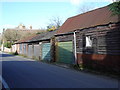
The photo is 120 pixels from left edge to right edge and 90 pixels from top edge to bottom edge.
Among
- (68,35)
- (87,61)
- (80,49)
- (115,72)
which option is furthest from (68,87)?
(68,35)

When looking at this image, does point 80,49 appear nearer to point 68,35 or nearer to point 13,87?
point 68,35

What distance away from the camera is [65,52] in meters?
19.1

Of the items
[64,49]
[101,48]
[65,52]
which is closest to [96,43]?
[101,48]

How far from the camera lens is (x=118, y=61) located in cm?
1203

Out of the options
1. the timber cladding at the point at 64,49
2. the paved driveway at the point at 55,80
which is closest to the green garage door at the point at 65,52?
the timber cladding at the point at 64,49

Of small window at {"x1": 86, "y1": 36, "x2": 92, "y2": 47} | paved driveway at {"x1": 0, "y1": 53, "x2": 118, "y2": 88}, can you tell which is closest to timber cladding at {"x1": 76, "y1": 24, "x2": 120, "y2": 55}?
small window at {"x1": 86, "y1": 36, "x2": 92, "y2": 47}

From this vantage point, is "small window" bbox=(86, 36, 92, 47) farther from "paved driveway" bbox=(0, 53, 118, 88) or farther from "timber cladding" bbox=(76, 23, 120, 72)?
"paved driveway" bbox=(0, 53, 118, 88)

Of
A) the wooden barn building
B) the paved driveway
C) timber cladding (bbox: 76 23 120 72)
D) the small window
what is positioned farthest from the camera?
the small window

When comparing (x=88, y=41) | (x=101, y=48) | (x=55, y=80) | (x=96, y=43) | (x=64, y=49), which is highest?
(x=88, y=41)

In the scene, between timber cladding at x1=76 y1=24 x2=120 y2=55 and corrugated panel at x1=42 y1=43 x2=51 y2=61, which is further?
corrugated panel at x1=42 y1=43 x2=51 y2=61

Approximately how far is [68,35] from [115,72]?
7496 millimetres

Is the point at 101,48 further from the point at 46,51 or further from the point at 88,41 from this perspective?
the point at 46,51

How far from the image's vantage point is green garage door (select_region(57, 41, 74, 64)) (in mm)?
18094

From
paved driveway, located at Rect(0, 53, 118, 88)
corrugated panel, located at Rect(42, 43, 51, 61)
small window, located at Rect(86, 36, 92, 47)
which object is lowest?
paved driveway, located at Rect(0, 53, 118, 88)
